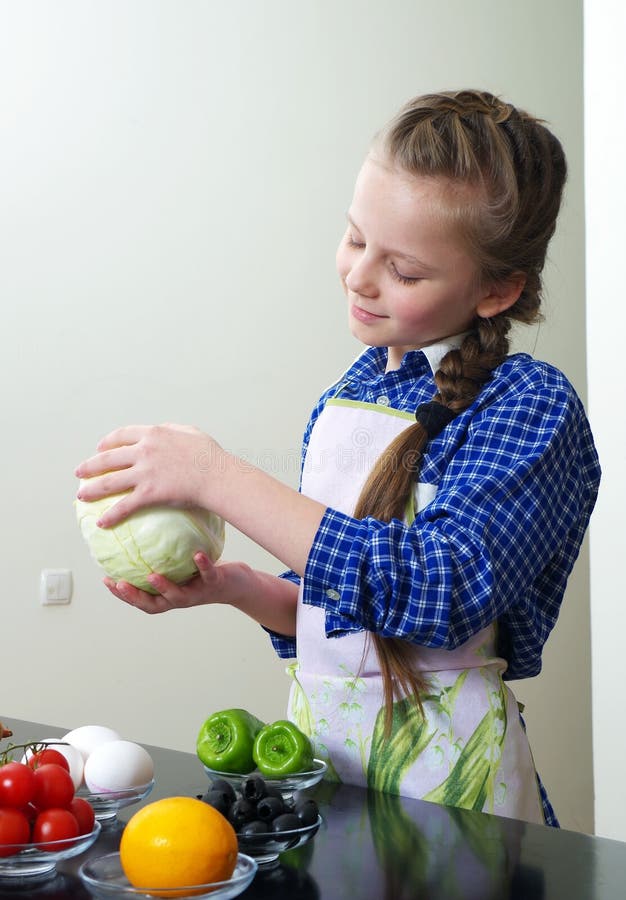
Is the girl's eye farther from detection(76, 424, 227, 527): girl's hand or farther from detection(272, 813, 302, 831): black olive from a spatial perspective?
detection(272, 813, 302, 831): black olive

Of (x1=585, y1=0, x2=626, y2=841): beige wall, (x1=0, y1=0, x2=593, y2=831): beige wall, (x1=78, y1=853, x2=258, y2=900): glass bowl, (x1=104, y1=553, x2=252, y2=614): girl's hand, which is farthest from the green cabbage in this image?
(x1=0, y1=0, x2=593, y2=831): beige wall

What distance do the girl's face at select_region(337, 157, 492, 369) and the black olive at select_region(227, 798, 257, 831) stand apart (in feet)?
1.86

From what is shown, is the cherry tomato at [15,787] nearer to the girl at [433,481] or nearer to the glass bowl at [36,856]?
the glass bowl at [36,856]

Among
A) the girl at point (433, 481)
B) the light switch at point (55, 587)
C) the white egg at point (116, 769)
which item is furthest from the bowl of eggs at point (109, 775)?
the light switch at point (55, 587)

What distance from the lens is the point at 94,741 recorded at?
3.22 feet

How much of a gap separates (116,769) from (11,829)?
0.59ft

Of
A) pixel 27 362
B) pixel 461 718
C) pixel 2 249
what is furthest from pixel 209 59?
pixel 461 718

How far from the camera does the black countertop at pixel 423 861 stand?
739 mm

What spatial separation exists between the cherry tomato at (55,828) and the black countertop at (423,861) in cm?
3

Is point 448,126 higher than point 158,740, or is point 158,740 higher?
point 448,126

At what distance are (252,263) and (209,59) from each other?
599 mm

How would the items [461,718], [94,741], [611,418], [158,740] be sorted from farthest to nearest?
[158,740]
[611,418]
[461,718]
[94,741]

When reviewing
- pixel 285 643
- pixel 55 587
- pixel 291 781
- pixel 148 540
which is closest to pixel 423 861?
pixel 291 781

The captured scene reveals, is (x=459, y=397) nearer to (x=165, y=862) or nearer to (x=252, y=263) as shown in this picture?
(x=165, y=862)
